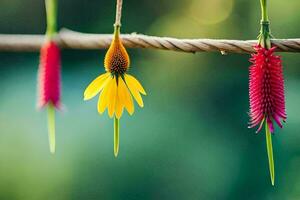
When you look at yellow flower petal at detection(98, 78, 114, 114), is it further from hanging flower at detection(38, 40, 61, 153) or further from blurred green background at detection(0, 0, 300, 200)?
blurred green background at detection(0, 0, 300, 200)

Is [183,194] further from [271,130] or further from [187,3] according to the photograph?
[271,130]

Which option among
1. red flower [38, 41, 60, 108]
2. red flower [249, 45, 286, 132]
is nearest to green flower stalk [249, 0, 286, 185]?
red flower [249, 45, 286, 132]

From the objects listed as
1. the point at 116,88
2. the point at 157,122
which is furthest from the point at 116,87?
the point at 157,122

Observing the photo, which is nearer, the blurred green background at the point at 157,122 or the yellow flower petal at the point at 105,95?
the yellow flower petal at the point at 105,95

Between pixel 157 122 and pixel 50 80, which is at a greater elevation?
pixel 157 122

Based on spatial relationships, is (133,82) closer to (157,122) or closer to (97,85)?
(97,85)

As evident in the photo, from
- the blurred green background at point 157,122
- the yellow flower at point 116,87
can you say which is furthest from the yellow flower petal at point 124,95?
the blurred green background at point 157,122

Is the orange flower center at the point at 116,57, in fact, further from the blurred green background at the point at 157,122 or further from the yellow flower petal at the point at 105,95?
the blurred green background at the point at 157,122
